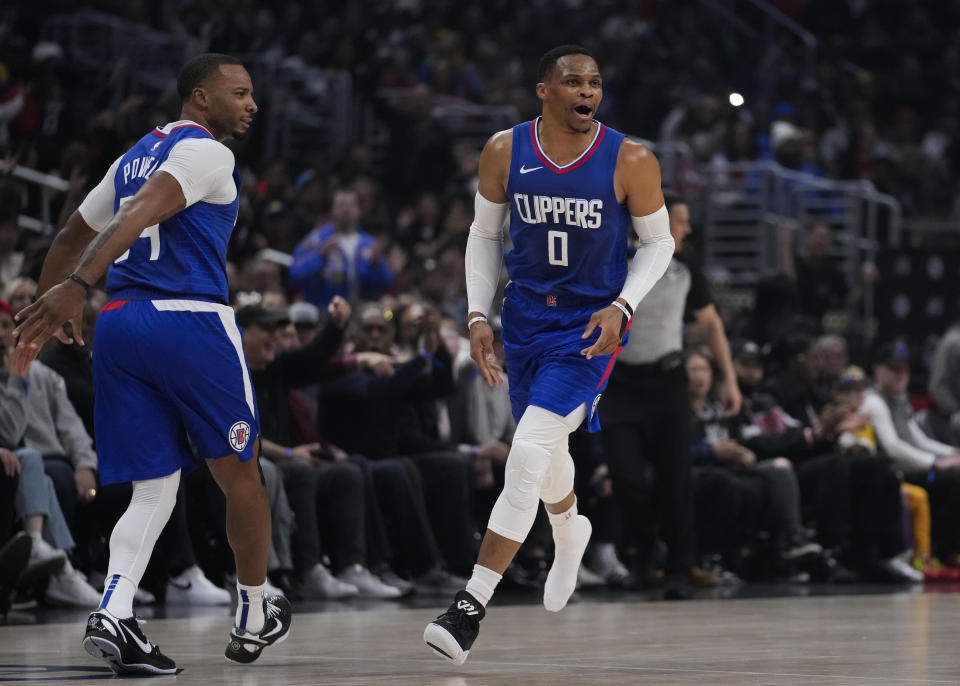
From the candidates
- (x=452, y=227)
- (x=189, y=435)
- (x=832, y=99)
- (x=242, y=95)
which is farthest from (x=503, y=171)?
(x=832, y=99)

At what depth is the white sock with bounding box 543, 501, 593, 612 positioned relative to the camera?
6.31 m

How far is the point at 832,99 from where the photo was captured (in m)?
21.9

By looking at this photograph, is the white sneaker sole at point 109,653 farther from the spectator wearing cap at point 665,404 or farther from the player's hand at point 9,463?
the spectator wearing cap at point 665,404

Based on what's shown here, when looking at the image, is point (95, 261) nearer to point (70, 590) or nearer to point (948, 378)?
point (70, 590)

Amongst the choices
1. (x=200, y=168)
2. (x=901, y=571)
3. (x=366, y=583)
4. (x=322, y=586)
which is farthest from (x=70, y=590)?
(x=901, y=571)

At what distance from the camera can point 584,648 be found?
6.10 m

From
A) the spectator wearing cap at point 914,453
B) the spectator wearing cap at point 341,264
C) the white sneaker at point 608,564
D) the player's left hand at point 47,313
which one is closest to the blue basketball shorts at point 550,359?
the player's left hand at point 47,313

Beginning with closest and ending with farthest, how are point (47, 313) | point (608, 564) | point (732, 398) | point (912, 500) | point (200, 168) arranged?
point (47, 313) → point (200, 168) → point (732, 398) → point (608, 564) → point (912, 500)

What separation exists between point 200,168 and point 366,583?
4.30 metres

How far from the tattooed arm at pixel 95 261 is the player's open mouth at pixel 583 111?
4.97ft

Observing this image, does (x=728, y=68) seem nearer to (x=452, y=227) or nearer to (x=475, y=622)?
(x=452, y=227)

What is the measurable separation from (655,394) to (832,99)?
13784 mm

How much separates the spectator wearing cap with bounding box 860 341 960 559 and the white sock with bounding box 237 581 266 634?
676 cm

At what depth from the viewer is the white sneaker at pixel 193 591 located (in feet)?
27.4
